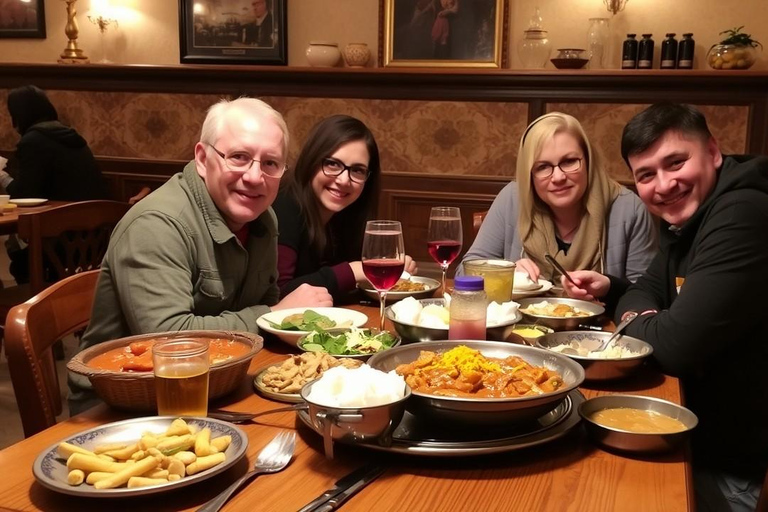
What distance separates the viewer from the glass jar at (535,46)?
4.89m

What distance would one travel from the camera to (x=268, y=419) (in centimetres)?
126

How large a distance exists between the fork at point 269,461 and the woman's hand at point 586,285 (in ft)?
4.08

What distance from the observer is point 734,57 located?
177 inches

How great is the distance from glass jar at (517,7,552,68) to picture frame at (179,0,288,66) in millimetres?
1796

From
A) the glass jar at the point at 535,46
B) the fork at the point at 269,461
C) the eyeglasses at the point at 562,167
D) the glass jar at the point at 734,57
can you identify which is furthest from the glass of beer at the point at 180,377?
the glass jar at the point at 734,57

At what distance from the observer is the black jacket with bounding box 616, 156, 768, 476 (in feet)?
5.29

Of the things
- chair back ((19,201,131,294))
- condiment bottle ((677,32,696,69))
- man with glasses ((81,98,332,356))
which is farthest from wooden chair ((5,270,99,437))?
condiment bottle ((677,32,696,69))

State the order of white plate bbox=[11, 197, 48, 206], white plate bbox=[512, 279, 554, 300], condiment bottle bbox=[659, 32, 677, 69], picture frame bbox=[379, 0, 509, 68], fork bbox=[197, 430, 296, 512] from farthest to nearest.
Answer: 1. picture frame bbox=[379, 0, 509, 68]
2. condiment bottle bbox=[659, 32, 677, 69]
3. white plate bbox=[11, 197, 48, 206]
4. white plate bbox=[512, 279, 554, 300]
5. fork bbox=[197, 430, 296, 512]

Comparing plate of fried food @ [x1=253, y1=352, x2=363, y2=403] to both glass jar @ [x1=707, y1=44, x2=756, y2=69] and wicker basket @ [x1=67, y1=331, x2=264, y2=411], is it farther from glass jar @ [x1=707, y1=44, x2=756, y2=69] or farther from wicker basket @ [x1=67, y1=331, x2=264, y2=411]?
glass jar @ [x1=707, y1=44, x2=756, y2=69]

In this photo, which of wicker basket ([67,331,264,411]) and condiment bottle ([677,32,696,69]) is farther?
condiment bottle ([677,32,696,69])

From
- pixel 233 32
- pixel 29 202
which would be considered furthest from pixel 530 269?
pixel 233 32

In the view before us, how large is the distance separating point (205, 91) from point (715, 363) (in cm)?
469

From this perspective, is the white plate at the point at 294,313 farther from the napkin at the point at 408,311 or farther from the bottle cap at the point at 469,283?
the bottle cap at the point at 469,283

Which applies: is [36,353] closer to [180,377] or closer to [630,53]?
[180,377]
